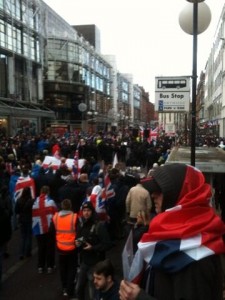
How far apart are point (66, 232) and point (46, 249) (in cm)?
153

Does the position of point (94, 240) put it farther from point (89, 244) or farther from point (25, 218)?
point (25, 218)

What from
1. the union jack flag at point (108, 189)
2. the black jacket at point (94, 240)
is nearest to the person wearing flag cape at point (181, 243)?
the black jacket at point (94, 240)

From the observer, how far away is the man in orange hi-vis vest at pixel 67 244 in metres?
6.38

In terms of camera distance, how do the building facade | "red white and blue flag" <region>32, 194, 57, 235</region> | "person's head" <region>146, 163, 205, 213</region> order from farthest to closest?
the building facade < "red white and blue flag" <region>32, 194, 57, 235</region> < "person's head" <region>146, 163, 205, 213</region>

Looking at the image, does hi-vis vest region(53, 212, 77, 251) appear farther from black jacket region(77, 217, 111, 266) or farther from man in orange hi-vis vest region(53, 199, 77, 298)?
black jacket region(77, 217, 111, 266)

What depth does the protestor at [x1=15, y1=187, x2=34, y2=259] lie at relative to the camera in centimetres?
831

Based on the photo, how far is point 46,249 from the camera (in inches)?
304

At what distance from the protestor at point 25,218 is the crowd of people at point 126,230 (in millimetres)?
20

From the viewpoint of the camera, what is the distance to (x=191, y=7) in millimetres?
7012

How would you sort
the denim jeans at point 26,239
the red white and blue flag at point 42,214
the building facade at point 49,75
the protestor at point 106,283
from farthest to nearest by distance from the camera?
the building facade at point 49,75 → the denim jeans at point 26,239 → the red white and blue flag at point 42,214 → the protestor at point 106,283

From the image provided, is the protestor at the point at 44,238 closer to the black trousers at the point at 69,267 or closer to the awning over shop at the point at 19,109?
the black trousers at the point at 69,267

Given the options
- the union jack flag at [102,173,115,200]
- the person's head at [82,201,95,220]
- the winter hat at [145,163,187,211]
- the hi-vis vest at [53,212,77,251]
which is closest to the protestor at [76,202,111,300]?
the person's head at [82,201,95,220]

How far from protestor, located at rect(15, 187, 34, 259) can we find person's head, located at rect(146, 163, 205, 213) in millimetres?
6420

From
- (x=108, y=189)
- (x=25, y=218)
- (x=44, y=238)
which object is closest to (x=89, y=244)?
(x=44, y=238)
